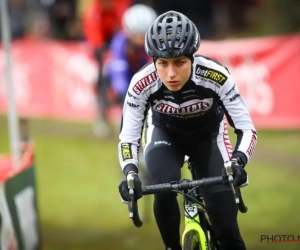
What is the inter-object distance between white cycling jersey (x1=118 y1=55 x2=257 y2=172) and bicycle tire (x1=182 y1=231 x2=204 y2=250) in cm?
62

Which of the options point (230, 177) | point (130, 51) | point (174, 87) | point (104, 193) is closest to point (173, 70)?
point (174, 87)

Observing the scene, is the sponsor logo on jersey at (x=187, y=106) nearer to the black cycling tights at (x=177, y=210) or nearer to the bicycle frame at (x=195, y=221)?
the black cycling tights at (x=177, y=210)

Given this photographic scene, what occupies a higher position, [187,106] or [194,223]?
[187,106]

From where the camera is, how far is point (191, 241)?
541 cm

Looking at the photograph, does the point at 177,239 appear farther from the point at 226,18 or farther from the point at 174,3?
the point at 226,18

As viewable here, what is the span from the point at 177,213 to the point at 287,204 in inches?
164

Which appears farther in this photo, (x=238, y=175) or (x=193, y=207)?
(x=193, y=207)

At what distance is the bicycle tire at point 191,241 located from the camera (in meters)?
5.37

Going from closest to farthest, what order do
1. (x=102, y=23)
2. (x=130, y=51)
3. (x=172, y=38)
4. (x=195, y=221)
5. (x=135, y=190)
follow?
1. (x=135, y=190)
2. (x=172, y=38)
3. (x=195, y=221)
4. (x=130, y=51)
5. (x=102, y=23)

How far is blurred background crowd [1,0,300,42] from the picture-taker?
1395 cm

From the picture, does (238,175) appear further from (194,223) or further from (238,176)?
(194,223)

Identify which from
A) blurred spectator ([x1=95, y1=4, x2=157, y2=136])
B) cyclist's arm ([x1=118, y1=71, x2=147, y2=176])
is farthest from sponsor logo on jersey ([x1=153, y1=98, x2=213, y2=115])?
blurred spectator ([x1=95, y1=4, x2=157, y2=136])

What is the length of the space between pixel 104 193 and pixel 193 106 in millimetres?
5599

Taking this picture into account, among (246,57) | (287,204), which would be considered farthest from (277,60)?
(287,204)
